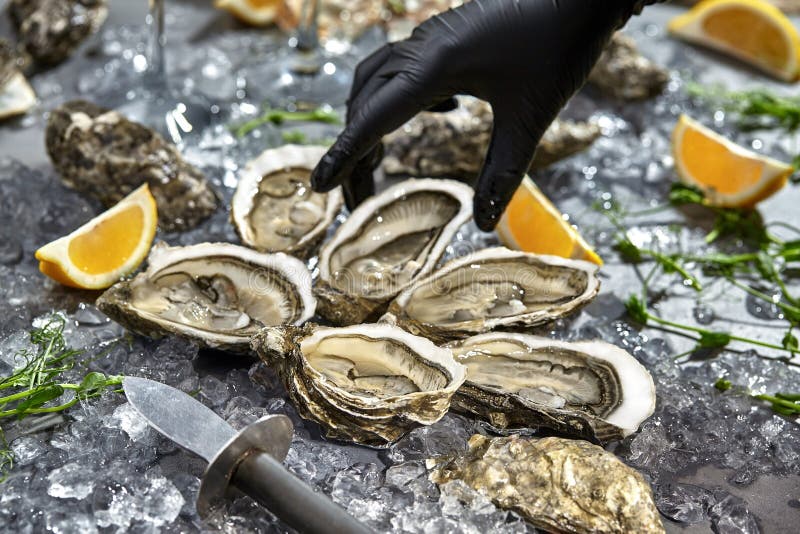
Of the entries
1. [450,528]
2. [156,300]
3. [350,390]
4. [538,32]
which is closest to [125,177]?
[156,300]

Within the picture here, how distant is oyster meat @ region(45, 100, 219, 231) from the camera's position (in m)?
2.04

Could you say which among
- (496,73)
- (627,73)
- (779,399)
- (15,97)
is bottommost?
(779,399)

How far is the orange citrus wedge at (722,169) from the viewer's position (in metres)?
2.21

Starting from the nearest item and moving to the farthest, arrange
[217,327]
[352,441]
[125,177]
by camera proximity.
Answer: [352,441] → [217,327] → [125,177]

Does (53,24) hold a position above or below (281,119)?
above

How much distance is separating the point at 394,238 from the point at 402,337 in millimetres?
419

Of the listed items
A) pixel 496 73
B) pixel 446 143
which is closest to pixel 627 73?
pixel 446 143

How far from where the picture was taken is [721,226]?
2.25 m

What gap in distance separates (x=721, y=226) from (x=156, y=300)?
57.9 inches

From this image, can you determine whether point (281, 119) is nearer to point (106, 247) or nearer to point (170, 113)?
point (170, 113)

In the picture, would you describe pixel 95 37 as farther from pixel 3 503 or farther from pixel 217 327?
pixel 3 503

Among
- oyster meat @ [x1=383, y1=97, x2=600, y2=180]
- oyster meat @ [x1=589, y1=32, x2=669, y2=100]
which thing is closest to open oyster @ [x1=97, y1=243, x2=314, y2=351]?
oyster meat @ [x1=383, y1=97, x2=600, y2=180]

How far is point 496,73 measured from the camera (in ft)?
5.82

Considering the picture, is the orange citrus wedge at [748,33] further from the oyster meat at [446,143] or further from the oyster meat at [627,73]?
the oyster meat at [446,143]
